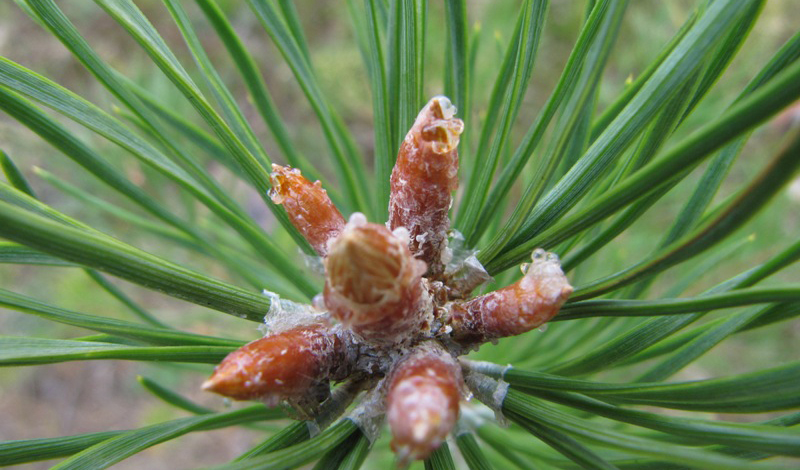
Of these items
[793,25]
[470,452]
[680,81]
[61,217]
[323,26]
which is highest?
[323,26]

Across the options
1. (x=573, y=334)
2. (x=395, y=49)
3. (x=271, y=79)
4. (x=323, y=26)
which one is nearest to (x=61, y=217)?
(x=395, y=49)

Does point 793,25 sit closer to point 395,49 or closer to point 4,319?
point 395,49

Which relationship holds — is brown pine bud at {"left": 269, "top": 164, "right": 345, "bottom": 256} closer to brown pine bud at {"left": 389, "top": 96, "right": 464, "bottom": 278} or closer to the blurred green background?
brown pine bud at {"left": 389, "top": 96, "right": 464, "bottom": 278}

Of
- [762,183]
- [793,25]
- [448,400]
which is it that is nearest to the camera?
[762,183]

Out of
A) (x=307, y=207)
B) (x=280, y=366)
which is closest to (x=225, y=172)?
(x=307, y=207)

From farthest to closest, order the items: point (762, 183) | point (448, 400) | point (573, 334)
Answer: point (573, 334) < point (448, 400) < point (762, 183)

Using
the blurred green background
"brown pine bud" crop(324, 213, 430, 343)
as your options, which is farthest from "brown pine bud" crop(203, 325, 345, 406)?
the blurred green background

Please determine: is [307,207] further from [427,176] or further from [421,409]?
[421,409]
